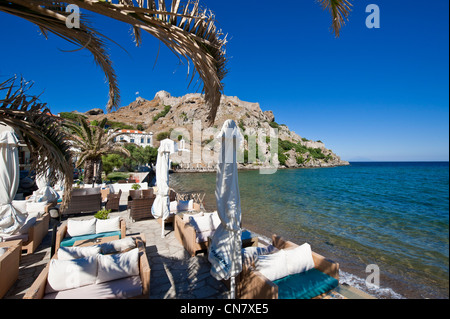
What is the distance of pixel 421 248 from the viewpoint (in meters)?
7.31

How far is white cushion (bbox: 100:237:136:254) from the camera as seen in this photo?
3.64 metres

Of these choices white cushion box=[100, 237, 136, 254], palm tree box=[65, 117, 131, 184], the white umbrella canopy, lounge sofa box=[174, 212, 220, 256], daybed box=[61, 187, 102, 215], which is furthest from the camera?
palm tree box=[65, 117, 131, 184]

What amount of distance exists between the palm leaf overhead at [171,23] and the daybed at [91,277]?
277 cm

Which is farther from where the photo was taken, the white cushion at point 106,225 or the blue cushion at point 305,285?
the white cushion at point 106,225

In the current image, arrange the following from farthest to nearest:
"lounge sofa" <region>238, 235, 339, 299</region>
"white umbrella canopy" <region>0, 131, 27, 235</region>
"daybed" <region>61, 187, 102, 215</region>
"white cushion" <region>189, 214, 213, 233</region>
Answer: "daybed" <region>61, 187, 102, 215</region>
"white cushion" <region>189, 214, 213, 233</region>
"white umbrella canopy" <region>0, 131, 27, 235</region>
"lounge sofa" <region>238, 235, 339, 299</region>

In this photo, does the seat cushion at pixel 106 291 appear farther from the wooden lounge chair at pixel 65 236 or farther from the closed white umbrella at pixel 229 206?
the wooden lounge chair at pixel 65 236

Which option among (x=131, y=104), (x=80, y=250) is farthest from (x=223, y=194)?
(x=131, y=104)

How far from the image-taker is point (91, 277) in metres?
2.84

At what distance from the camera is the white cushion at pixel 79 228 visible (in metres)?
4.68

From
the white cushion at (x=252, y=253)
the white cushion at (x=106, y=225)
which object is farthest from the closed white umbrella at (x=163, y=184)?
the white cushion at (x=252, y=253)

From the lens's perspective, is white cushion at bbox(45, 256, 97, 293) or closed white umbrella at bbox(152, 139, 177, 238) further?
closed white umbrella at bbox(152, 139, 177, 238)

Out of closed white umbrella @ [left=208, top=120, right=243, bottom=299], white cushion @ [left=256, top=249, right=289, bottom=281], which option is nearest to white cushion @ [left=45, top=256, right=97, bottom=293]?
closed white umbrella @ [left=208, top=120, right=243, bottom=299]

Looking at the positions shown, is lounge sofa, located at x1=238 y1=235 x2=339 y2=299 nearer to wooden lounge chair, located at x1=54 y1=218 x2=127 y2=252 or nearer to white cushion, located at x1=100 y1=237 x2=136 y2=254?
white cushion, located at x1=100 y1=237 x2=136 y2=254
